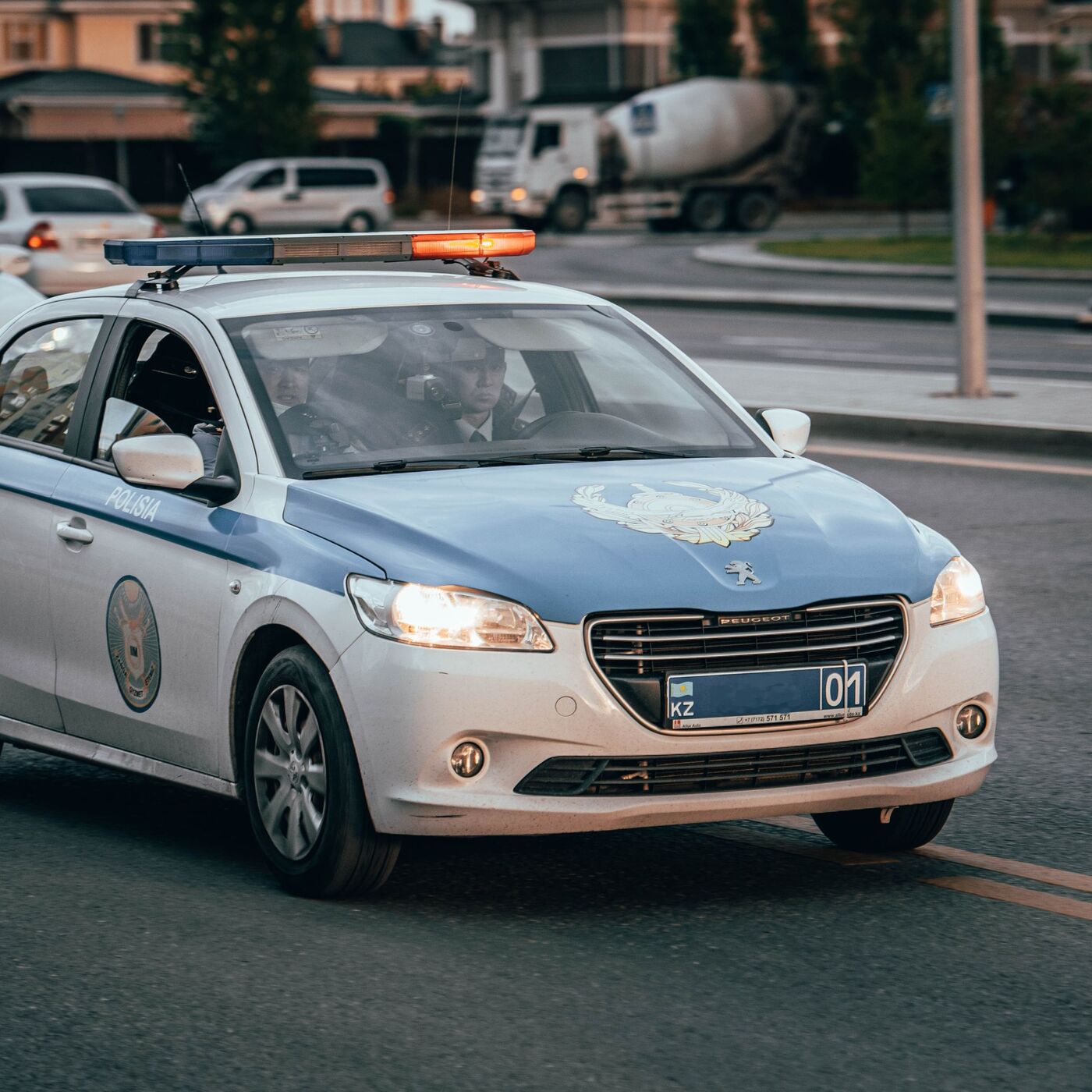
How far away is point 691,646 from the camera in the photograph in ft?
16.6

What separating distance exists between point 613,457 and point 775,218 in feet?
180

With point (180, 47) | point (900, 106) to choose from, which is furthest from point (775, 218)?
point (180, 47)

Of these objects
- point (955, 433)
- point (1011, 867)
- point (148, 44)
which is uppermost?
point (148, 44)

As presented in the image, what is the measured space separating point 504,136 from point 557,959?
51448 mm

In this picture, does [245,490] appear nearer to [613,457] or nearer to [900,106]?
[613,457]

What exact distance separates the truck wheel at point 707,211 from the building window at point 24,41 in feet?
146

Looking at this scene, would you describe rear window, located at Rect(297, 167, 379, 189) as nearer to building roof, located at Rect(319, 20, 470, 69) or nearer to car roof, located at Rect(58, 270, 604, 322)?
car roof, located at Rect(58, 270, 604, 322)

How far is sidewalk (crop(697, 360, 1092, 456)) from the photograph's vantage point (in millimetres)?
14891

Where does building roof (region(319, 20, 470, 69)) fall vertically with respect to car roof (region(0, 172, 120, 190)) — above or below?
above

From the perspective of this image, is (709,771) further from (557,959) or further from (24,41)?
(24,41)

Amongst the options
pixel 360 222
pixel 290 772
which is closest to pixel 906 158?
pixel 360 222

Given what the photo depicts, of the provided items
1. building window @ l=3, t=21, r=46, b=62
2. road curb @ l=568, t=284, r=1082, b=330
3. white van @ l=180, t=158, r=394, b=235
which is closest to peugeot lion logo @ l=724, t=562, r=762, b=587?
road curb @ l=568, t=284, r=1082, b=330

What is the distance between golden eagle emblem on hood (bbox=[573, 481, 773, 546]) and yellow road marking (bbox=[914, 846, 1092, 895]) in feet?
3.39

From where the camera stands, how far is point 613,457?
602 centimetres
